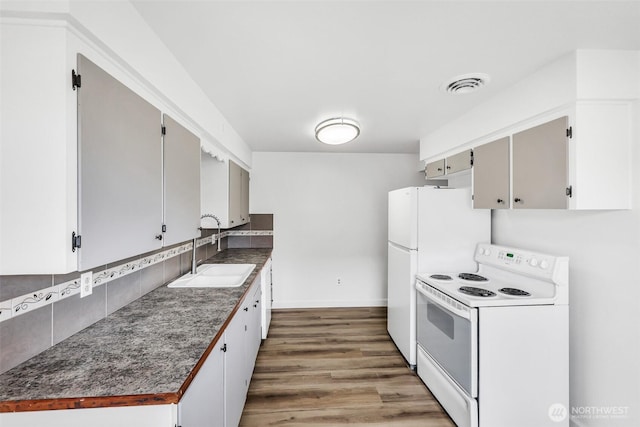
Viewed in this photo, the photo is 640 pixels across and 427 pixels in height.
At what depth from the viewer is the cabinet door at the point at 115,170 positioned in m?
0.95

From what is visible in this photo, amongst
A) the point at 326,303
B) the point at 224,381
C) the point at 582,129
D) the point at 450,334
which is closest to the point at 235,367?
the point at 224,381

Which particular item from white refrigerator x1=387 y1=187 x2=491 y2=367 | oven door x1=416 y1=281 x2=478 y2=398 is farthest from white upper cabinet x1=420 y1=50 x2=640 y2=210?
oven door x1=416 y1=281 x2=478 y2=398

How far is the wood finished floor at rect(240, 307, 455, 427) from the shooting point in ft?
6.70

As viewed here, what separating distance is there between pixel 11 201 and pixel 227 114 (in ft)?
6.16

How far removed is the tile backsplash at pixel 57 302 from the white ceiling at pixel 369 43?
4.10 ft

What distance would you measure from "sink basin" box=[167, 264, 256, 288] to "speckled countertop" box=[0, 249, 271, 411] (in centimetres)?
44

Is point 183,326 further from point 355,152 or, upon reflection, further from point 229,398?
point 355,152

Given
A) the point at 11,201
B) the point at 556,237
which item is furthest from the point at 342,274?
the point at 11,201

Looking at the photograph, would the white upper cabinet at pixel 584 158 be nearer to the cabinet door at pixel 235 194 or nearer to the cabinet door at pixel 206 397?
the cabinet door at pixel 206 397

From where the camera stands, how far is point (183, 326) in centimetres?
138

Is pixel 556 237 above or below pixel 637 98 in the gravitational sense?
below

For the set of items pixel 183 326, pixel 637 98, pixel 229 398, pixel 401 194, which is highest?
pixel 637 98

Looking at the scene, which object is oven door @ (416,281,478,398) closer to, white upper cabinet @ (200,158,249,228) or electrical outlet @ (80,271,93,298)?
white upper cabinet @ (200,158,249,228)

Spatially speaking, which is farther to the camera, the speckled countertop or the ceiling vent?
the ceiling vent
